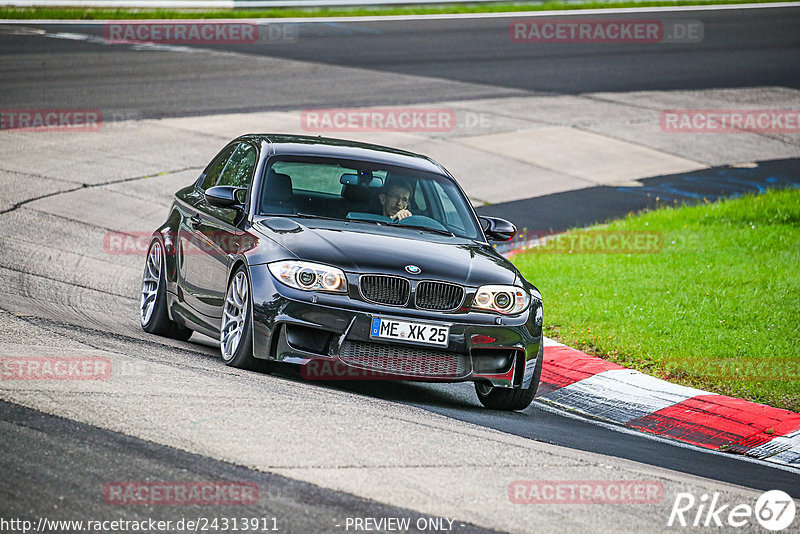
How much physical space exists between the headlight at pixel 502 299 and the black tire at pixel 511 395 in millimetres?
355

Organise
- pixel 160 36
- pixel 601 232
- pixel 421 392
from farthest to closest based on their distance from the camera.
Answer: pixel 160 36 < pixel 601 232 < pixel 421 392

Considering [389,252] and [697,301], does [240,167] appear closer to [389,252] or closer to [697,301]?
[389,252]

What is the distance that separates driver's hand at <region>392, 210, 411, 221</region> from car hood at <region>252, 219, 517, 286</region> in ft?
0.86

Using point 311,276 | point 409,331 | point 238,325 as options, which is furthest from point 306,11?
point 409,331

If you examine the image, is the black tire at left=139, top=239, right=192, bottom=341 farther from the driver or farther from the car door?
the driver

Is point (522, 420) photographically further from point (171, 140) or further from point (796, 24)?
point (796, 24)

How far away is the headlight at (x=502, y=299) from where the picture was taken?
25.3 ft

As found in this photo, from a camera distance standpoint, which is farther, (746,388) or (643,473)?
(746,388)

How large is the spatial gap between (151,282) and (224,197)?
161 cm

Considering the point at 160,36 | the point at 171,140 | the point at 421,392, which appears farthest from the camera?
the point at 160,36

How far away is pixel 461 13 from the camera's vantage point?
36312 mm

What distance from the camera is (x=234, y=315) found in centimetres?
805

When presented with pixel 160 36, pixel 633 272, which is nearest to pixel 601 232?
pixel 633 272

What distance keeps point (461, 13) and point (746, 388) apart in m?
28.7
